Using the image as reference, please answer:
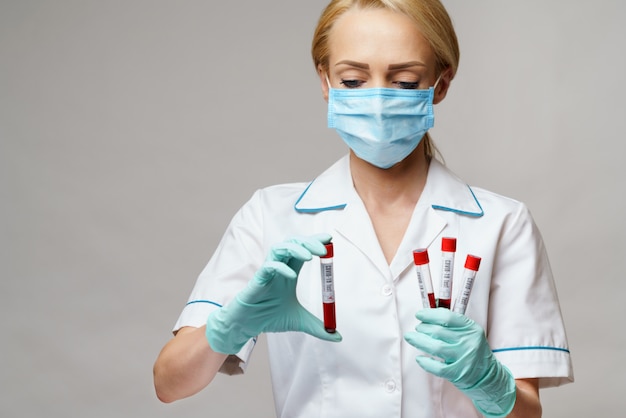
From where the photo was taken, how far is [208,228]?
12.3 ft

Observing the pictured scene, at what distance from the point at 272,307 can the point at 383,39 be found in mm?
649

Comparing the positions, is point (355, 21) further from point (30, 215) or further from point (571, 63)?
point (30, 215)

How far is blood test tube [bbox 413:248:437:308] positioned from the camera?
80.4 inches

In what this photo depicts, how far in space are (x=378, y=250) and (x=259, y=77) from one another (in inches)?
63.9

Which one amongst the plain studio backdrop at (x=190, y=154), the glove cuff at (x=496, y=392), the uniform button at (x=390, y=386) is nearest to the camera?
the glove cuff at (x=496, y=392)

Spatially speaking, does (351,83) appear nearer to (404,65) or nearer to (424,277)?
(404,65)

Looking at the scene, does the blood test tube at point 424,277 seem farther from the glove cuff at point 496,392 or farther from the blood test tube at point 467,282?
the glove cuff at point 496,392

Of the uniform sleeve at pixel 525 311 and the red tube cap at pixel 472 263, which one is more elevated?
the red tube cap at pixel 472 263

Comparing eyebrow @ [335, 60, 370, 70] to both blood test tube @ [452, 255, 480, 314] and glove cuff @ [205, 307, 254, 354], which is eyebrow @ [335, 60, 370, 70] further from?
glove cuff @ [205, 307, 254, 354]

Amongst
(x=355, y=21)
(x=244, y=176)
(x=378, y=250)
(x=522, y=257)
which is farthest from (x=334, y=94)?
(x=244, y=176)

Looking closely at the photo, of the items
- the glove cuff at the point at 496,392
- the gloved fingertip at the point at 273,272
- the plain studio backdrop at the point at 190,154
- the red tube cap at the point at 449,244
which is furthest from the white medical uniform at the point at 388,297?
the plain studio backdrop at the point at 190,154

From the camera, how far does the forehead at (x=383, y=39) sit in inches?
88.5

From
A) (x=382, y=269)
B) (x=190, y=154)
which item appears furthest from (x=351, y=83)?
(x=190, y=154)

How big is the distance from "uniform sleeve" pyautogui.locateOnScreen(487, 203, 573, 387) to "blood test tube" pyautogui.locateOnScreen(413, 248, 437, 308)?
0.93 ft
